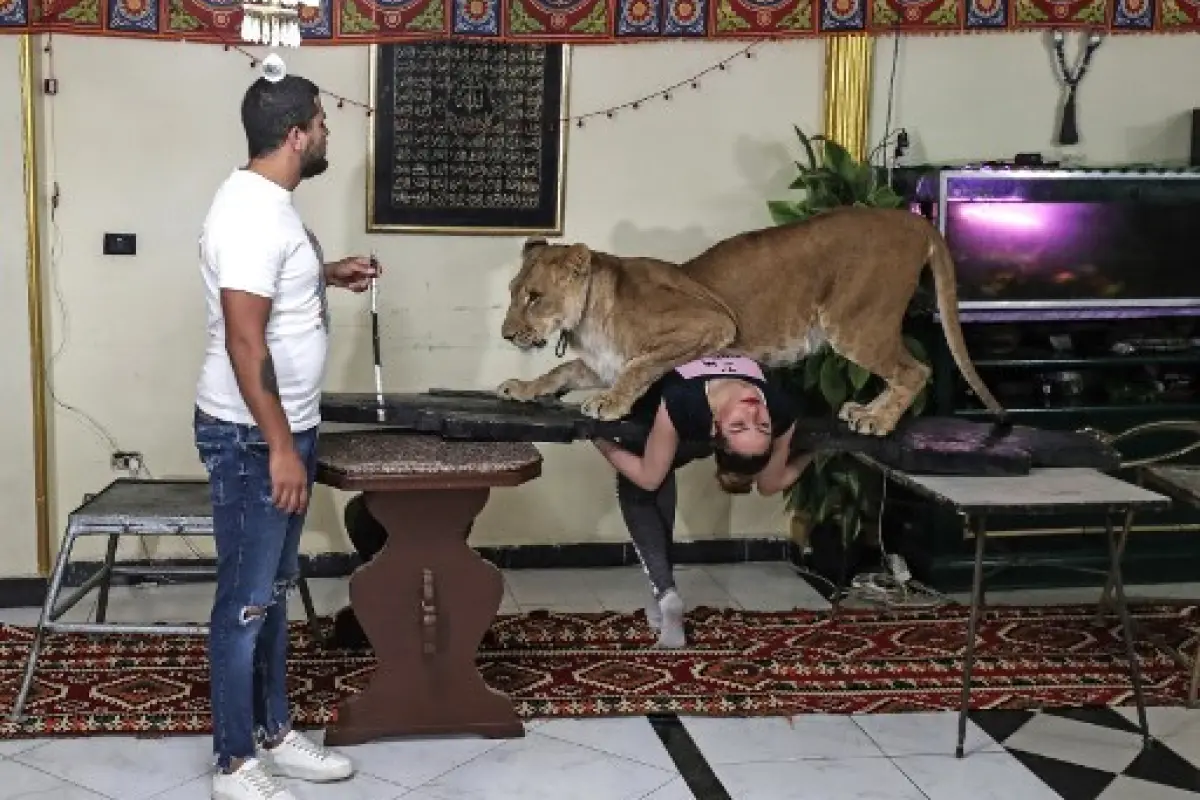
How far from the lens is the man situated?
2.90 metres

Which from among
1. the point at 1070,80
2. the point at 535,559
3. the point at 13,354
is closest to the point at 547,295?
the point at 535,559

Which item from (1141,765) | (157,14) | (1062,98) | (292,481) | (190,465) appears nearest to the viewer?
(292,481)

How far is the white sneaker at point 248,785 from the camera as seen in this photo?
122 inches

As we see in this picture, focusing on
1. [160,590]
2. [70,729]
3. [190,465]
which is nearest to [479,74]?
[190,465]

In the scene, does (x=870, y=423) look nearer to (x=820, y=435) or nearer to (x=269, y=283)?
(x=820, y=435)

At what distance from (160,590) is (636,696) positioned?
1.94 metres

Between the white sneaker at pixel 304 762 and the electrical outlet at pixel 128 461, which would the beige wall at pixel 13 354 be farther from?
the white sneaker at pixel 304 762

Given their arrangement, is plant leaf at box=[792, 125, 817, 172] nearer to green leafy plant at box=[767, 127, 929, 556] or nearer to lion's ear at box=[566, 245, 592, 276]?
green leafy plant at box=[767, 127, 929, 556]

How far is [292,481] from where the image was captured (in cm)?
298

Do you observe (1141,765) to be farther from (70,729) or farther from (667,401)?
(70,729)

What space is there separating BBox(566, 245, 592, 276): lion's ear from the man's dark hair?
0.96m

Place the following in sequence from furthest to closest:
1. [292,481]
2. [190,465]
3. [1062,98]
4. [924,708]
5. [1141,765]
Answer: [1062,98], [190,465], [924,708], [1141,765], [292,481]

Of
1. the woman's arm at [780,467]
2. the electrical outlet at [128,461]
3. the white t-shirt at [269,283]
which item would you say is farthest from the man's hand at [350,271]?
the electrical outlet at [128,461]

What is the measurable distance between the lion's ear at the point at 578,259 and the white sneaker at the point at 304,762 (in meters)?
1.41
